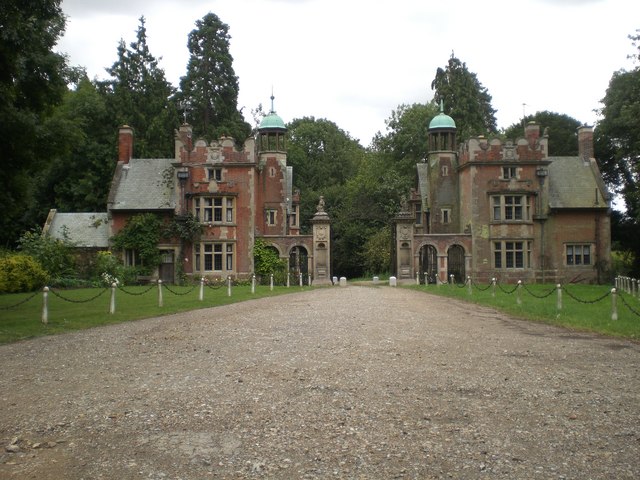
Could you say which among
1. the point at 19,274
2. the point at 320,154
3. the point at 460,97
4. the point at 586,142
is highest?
the point at 460,97

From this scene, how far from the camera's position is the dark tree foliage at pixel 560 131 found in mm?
53406

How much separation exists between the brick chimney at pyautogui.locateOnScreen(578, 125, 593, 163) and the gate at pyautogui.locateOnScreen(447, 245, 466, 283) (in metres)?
10.9

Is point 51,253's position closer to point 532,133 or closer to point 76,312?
point 76,312

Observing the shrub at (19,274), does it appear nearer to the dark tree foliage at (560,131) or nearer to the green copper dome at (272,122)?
the green copper dome at (272,122)

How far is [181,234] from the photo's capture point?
41.4 m

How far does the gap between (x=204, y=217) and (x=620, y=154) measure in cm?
2657

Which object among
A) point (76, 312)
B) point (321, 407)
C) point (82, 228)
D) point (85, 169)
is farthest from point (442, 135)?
point (321, 407)

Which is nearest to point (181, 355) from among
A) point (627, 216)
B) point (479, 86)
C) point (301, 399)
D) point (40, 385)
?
point (40, 385)

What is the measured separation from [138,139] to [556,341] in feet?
146

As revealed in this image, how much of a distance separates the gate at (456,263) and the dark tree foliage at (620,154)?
1112cm

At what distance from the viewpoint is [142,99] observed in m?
54.1

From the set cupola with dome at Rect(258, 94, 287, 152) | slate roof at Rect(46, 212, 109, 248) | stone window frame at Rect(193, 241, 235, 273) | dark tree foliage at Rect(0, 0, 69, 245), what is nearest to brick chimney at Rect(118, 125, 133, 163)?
slate roof at Rect(46, 212, 109, 248)

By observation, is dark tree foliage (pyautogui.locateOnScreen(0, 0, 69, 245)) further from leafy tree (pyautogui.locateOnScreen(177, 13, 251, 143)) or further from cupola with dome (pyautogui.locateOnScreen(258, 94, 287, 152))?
leafy tree (pyautogui.locateOnScreen(177, 13, 251, 143))

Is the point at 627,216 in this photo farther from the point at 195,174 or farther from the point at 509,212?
the point at 195,174
